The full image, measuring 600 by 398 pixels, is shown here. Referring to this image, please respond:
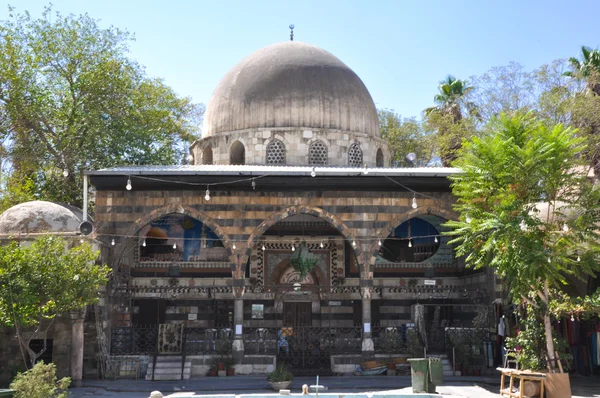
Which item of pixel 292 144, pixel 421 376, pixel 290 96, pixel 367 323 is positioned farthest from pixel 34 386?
pixel 290 96

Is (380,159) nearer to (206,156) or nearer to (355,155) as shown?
(355,155)

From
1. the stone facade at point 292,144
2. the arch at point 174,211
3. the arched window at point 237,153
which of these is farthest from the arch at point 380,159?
the arch at point 174,211

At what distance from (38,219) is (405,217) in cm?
1061

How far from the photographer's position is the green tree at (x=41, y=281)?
17359 millimetres

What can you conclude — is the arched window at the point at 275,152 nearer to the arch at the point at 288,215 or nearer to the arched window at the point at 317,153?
the arched window at the point at 317,153

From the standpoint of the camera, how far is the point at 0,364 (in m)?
20.3

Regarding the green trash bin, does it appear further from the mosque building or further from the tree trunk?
the mosque building

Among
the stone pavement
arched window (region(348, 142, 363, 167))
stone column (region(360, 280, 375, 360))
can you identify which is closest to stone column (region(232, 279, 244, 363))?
the stone pavement

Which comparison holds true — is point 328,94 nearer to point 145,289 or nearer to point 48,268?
point 145,289

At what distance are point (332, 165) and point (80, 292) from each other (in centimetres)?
1062

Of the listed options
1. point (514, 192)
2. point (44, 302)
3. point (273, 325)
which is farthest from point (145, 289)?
point (514, 192)

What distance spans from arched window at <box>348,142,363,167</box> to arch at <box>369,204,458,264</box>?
4.73 m

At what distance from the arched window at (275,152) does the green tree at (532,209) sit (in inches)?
414

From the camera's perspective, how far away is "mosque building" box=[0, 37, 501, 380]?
2212 cm
